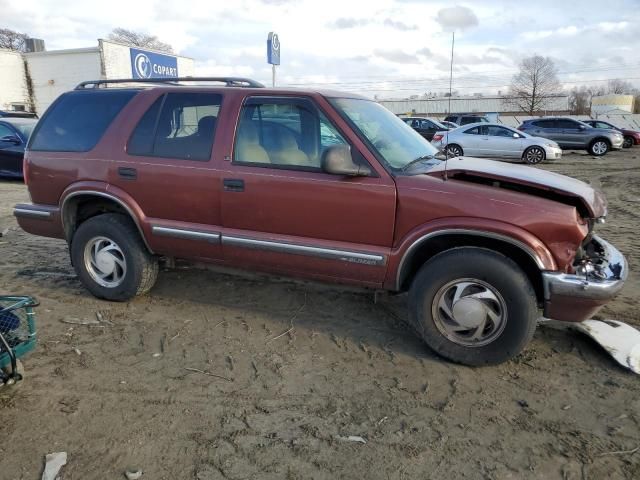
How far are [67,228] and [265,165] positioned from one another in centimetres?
211

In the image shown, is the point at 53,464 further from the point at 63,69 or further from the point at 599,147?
the point at 63,69

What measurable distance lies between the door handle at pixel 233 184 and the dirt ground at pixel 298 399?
3.75 feet

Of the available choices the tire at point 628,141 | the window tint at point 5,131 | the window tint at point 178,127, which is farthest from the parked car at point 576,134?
the window tint at point 178,127

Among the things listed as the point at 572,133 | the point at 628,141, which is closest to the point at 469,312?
the point at 572,133

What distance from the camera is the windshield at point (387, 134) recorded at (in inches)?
139

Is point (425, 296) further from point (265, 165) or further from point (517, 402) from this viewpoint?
point (265, 165)

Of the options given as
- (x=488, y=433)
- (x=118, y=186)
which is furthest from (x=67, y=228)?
(x=488, y=433)

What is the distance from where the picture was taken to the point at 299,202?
3.54 metres

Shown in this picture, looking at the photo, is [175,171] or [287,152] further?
[175,171]

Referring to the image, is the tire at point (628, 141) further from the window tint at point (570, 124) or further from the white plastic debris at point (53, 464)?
the white plastic debris at point (53, 464)

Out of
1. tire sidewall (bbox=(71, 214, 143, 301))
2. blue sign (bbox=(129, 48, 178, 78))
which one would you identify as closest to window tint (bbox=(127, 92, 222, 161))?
tire sidewall (bbox=(71, 214, 143, 301))

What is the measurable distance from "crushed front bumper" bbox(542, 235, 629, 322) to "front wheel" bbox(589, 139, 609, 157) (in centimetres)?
1990

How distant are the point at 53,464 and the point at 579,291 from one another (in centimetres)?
311

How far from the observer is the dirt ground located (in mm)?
2488
